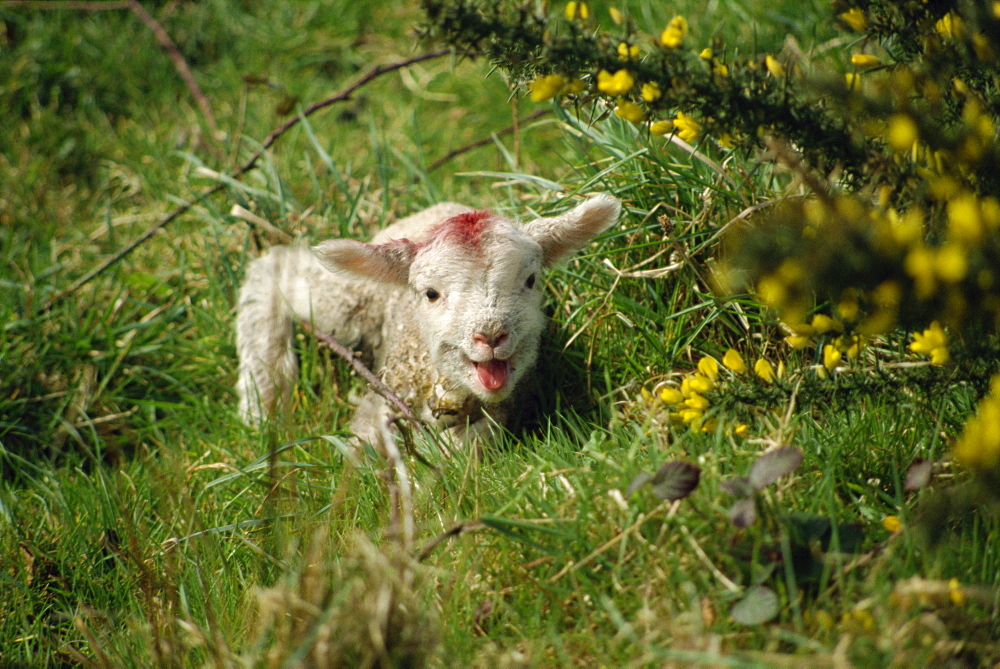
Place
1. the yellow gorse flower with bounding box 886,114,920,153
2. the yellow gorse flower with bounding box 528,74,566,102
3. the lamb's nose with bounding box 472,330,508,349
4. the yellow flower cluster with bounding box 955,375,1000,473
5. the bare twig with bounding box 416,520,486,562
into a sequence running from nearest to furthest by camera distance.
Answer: the yellow flower cluster with bounding box 955,375,1000,473
the yellow gorse flower with bounding box 886,114,920,153
the bare twig with bounding box 416,520,486,562
the yellow gorse flower with bounding box 528,74,566,102
the lamb's nose with bounding box 472,330,508,349

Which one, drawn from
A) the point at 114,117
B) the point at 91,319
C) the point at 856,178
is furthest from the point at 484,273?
the point at 114,117

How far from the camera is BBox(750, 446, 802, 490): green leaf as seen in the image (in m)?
2.20

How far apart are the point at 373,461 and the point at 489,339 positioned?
0.69m

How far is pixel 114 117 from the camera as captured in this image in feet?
20.6

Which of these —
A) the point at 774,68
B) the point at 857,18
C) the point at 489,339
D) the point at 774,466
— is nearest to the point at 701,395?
the point at 774,466

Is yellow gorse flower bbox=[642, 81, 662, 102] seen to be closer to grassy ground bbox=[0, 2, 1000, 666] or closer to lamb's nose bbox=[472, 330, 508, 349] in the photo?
grassy ground bbox=[0, 2, 1000, 666]

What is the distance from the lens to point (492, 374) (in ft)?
10.8

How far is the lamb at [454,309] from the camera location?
10.7 feet

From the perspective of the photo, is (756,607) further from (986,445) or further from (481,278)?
(481,278)

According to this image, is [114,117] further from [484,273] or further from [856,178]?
[856,178]

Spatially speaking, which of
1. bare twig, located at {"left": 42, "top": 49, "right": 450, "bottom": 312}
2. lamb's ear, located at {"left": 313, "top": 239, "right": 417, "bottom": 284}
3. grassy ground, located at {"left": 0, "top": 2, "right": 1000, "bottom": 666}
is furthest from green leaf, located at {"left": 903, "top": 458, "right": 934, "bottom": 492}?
bare twig, located at {"left": 42, "top": 49, "right": 450, "bottom": 312}

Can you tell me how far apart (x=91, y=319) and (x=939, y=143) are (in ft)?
13.8

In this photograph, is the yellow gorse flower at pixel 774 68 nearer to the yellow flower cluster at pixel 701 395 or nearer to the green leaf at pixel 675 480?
the yellow flower cluster at pixel 701 395

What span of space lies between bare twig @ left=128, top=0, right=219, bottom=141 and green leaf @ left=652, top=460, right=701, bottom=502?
4.46 metres
